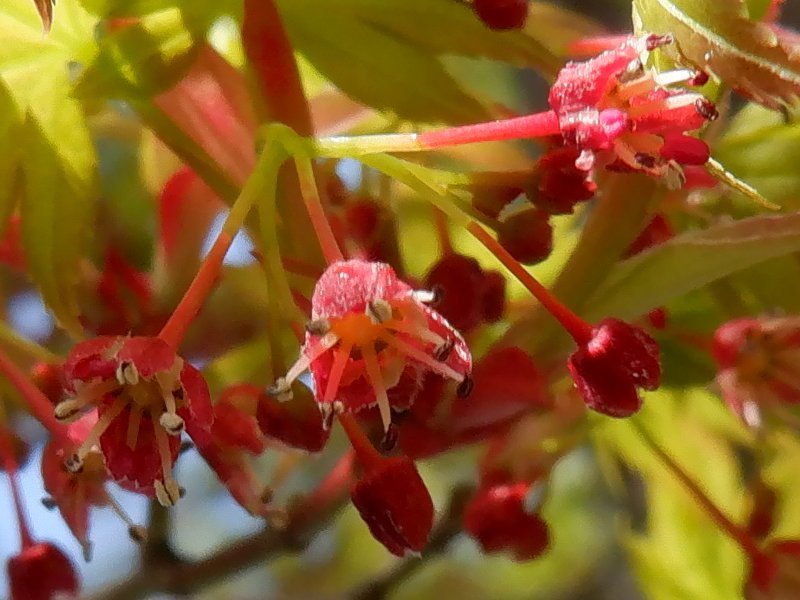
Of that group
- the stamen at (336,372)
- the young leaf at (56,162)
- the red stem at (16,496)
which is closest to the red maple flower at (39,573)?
the red stem at (16,496)

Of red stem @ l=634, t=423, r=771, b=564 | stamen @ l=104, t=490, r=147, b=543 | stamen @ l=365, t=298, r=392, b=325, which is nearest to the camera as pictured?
stamen @ l=365, t=298, r=392, b=325

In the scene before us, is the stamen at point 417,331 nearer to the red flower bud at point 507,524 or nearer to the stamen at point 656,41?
the stamen at point 656,41

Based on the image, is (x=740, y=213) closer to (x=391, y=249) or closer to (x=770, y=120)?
(x=770, y=120)

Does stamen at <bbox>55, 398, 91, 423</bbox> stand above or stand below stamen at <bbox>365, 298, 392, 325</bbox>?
below

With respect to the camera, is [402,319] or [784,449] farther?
[784,449]

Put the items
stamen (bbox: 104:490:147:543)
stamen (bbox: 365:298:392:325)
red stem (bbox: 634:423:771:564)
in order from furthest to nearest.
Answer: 1. red stem (bbox: 634:423:771:564)
2. stamen (bbox: 104:490:147:543)
3. stamen (bbox: 365:298:392:325)

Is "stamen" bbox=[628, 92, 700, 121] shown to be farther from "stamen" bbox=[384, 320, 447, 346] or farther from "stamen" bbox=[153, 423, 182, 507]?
"stamen" bbox=[153, 423, 182, 507]

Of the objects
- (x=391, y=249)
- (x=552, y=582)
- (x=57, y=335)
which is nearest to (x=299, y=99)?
(x=391, y=249)

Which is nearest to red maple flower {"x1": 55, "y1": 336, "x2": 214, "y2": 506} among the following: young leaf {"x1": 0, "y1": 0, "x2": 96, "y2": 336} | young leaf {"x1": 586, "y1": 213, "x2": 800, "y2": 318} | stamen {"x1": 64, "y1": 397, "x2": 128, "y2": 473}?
stamen {"x1": 64, "y1": 397, "x2": 128, "y2": 473}
